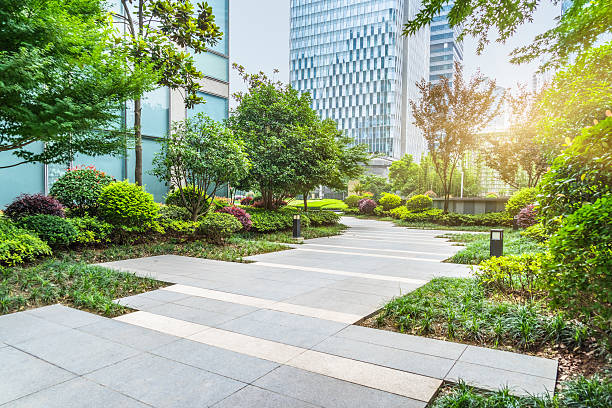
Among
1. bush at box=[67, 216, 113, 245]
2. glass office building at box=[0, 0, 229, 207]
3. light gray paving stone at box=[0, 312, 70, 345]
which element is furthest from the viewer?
glass office building at box=[0, 0, 229, 207]

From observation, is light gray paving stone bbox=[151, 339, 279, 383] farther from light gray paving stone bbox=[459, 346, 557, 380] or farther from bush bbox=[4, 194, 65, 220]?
bush bbox=[4, 194, 65, 220]

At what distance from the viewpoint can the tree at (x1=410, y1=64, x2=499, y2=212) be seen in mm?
19828

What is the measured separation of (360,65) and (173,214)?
314 feet

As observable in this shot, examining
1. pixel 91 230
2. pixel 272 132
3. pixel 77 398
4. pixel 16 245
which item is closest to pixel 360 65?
pixel 272 132

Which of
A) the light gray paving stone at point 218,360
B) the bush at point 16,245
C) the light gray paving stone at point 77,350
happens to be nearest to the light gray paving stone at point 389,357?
the light gray paving stone at point 218,360

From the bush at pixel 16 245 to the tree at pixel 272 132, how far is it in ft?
23.2

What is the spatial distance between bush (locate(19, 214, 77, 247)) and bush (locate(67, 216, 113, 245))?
0.22 meters

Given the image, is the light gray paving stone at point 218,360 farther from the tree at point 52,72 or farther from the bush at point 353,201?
the bush at point 353,201

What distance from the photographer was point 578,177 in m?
3.08

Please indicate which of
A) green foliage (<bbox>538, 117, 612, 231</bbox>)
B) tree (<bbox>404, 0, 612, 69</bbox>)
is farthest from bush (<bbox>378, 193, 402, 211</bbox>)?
green foliage (<bbox>538, 117, 612, 231</bbox>)

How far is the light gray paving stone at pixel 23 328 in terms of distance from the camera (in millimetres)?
3791

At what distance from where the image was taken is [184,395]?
107 inches

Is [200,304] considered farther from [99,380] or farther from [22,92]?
[22,92]

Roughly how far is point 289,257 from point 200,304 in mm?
4272
